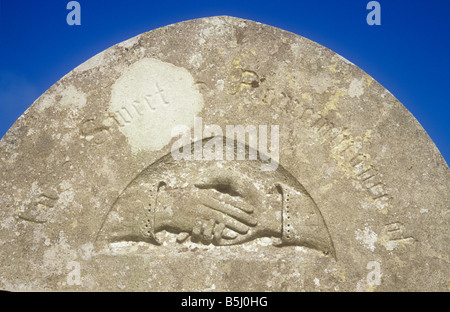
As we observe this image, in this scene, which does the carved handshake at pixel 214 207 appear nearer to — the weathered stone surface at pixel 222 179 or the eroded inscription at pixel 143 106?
the weathered stone surface at pixel 222 179

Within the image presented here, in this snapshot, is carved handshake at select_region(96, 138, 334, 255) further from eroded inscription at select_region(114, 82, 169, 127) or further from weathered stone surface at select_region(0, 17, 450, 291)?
eroded inscription at select_region(114, 82, 169, 127)

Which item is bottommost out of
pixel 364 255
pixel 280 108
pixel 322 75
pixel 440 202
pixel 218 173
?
pixel 364 255

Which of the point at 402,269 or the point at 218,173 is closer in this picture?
the point at 402,269

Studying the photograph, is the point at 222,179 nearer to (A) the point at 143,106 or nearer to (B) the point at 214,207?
(B) the point at 214,207

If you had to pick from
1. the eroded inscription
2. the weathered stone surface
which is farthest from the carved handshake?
the eroded inscription

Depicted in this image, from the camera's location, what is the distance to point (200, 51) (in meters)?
3.27

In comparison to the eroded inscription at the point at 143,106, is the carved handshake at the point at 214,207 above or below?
below

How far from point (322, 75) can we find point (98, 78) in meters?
1.51

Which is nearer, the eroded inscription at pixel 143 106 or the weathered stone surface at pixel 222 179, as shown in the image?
the weathered stone surface at pixel 222 179

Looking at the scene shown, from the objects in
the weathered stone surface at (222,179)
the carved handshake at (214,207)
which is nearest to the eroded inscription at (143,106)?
the weathered stone surface at (222,179)

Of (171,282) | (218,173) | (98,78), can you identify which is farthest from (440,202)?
(98,78)

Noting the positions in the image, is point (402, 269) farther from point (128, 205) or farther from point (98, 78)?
point (98, 78)

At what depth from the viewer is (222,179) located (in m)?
3.26

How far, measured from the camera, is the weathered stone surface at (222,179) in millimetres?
3098
